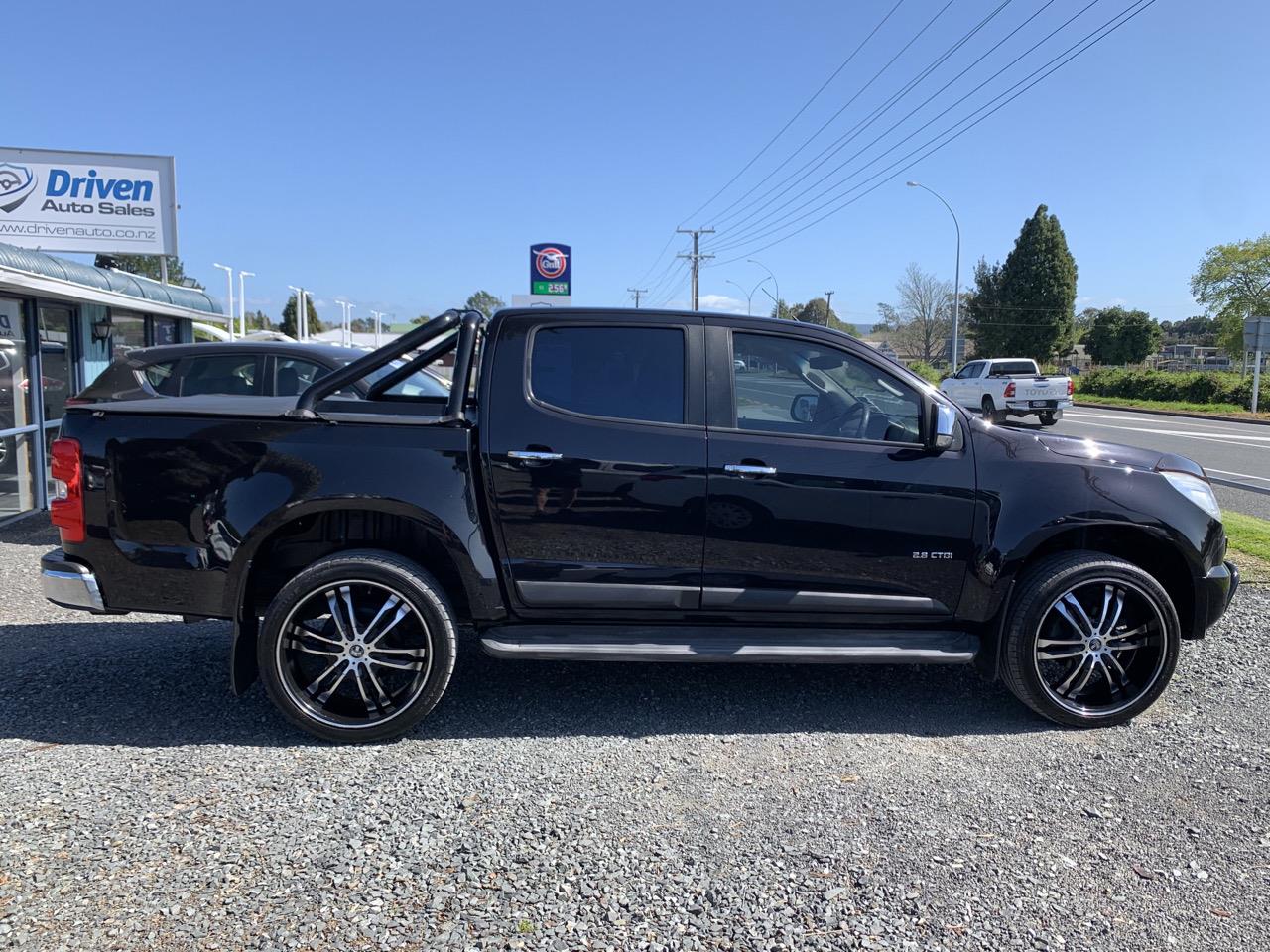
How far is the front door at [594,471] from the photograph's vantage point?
3.82m

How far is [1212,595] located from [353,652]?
12.9ft

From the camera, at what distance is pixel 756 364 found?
408 centimetres

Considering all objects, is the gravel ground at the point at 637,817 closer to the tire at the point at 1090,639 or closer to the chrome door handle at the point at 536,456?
the tire at the point at 1090,639

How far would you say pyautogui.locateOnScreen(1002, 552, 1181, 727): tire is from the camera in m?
3.92

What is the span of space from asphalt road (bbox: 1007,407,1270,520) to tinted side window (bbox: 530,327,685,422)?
3.67m

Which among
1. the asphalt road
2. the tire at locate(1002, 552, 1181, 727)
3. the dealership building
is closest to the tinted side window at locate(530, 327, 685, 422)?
the tire at locate(1002, 552, 1181, 727)

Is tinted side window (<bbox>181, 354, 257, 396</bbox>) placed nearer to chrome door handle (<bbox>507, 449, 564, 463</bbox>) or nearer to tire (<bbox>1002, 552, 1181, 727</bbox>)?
chrome door handle (<bbox>507, 449, 564, 463</bbox>)

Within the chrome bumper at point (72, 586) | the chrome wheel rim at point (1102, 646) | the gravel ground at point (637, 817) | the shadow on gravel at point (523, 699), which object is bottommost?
the gravel ground at point (637, 817)

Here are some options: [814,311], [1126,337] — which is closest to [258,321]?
[814,311]

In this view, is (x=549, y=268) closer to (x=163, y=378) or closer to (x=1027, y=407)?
(x=1027, y=407)

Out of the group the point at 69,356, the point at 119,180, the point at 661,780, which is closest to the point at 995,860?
the point at 661,780

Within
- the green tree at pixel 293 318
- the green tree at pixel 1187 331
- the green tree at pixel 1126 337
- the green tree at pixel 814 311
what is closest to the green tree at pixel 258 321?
the green tree at pixel 293 318

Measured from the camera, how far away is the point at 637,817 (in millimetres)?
3211

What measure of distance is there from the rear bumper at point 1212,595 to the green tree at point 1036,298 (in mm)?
59415
